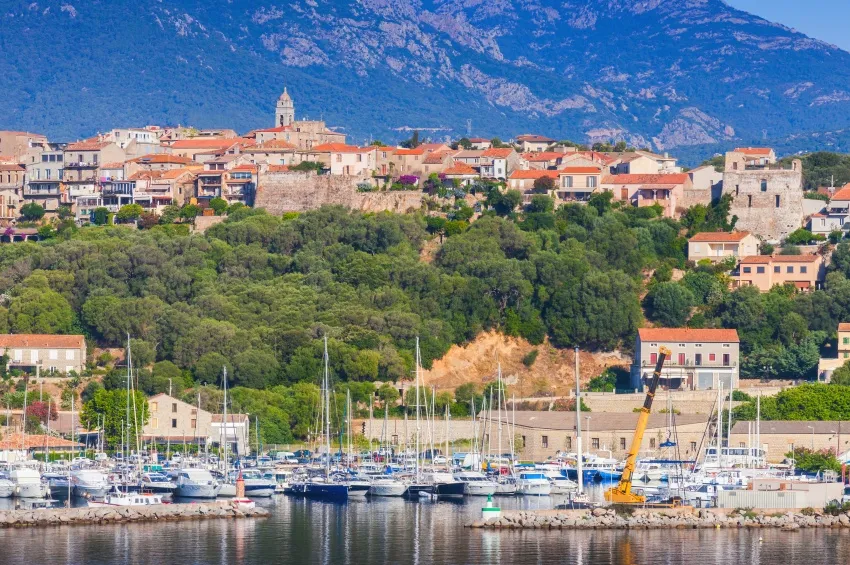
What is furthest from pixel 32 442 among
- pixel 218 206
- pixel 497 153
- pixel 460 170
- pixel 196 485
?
pixel 497 153

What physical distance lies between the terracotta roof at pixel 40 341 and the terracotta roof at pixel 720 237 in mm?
27478

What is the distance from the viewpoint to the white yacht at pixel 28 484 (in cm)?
5606

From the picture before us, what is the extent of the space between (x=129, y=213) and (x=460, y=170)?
16.5m

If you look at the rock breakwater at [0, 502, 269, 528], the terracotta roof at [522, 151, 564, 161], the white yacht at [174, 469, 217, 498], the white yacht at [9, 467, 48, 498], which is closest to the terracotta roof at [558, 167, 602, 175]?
the terracotta roof at [522, 151, 564, 161]

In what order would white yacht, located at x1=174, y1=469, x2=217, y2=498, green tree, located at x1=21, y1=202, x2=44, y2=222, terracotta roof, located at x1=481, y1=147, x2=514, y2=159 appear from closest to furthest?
1. white yacht, located at x1=174, y1=469, x2=217, y2=498
2. green tree, located at x1=21, y1=202, x2=44, y2=222
3. terracotta roof, located at x1=481, y1=147, x2=514, y2=159

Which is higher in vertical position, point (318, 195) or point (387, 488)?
point (318, 195)

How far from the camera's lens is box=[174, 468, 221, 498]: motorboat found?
56500 mm

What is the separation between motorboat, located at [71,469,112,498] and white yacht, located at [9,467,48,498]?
1.09 m

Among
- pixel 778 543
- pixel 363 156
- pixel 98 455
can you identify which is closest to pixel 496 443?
pixel 98 455

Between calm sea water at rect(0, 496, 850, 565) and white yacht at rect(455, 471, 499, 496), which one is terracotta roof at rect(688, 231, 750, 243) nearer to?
white yacht at rect(455, 471, 499, 496)

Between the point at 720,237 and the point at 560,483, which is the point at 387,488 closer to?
the point at 560,483

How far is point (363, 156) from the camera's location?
96000 mm

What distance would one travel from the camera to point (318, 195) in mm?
93500

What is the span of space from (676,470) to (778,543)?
1316cm
